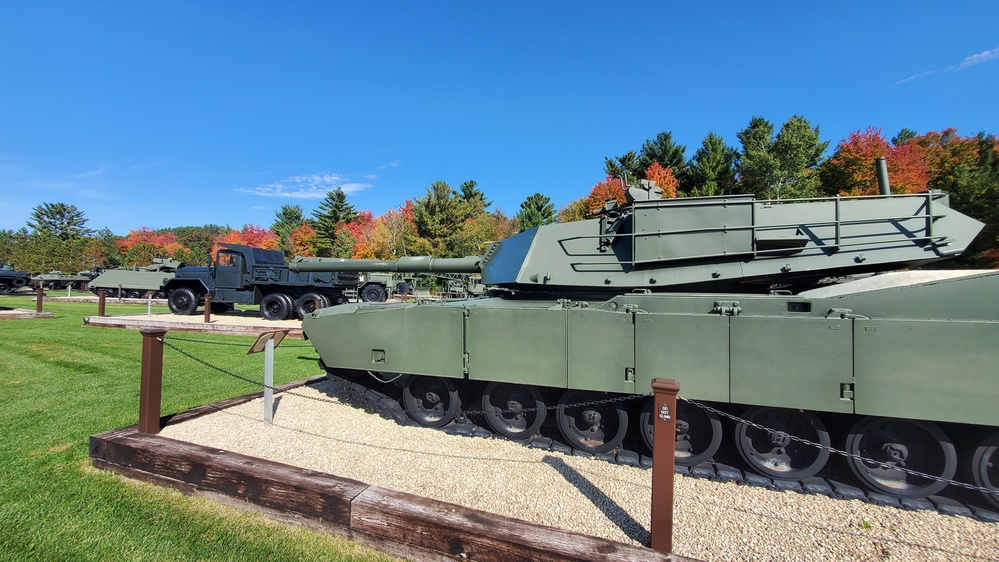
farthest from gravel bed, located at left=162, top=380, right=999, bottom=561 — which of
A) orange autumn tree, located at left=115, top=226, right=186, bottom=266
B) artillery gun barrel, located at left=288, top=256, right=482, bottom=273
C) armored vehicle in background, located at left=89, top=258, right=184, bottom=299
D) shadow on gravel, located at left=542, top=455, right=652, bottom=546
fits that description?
orange autumn tree, located at left=115, top=226, right=186, bottom=266

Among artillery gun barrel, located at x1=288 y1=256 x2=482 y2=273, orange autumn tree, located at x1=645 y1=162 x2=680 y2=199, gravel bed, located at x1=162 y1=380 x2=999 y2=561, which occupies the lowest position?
gravel bed, located at x1=162 y1=380 x2=999 y2=561

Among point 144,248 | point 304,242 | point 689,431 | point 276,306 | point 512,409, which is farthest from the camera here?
point 144,248

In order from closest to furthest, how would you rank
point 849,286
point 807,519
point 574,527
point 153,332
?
1. point 574,527
2. point 807,519
3. point 849,286
4. point 153,332

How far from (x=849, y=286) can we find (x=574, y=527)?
355cm

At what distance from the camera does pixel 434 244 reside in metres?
42.9

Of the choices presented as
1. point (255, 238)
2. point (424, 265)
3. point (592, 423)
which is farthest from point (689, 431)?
point (255, 238)

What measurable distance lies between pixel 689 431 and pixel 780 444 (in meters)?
0.83

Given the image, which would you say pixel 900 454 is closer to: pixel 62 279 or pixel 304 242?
pixel 62 279

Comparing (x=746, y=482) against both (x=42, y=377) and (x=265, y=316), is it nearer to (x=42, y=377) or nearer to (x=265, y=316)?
(x=42, y=377)

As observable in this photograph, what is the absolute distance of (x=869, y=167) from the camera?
29.0 meters

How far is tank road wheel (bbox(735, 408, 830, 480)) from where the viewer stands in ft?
14.2

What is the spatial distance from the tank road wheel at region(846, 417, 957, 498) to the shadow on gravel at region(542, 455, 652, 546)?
2333mm

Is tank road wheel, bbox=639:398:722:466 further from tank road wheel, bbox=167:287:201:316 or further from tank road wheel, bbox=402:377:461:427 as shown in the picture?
tank road wheel, bbox=167:287:201:316

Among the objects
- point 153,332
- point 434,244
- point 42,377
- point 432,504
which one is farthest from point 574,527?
point 434,244
